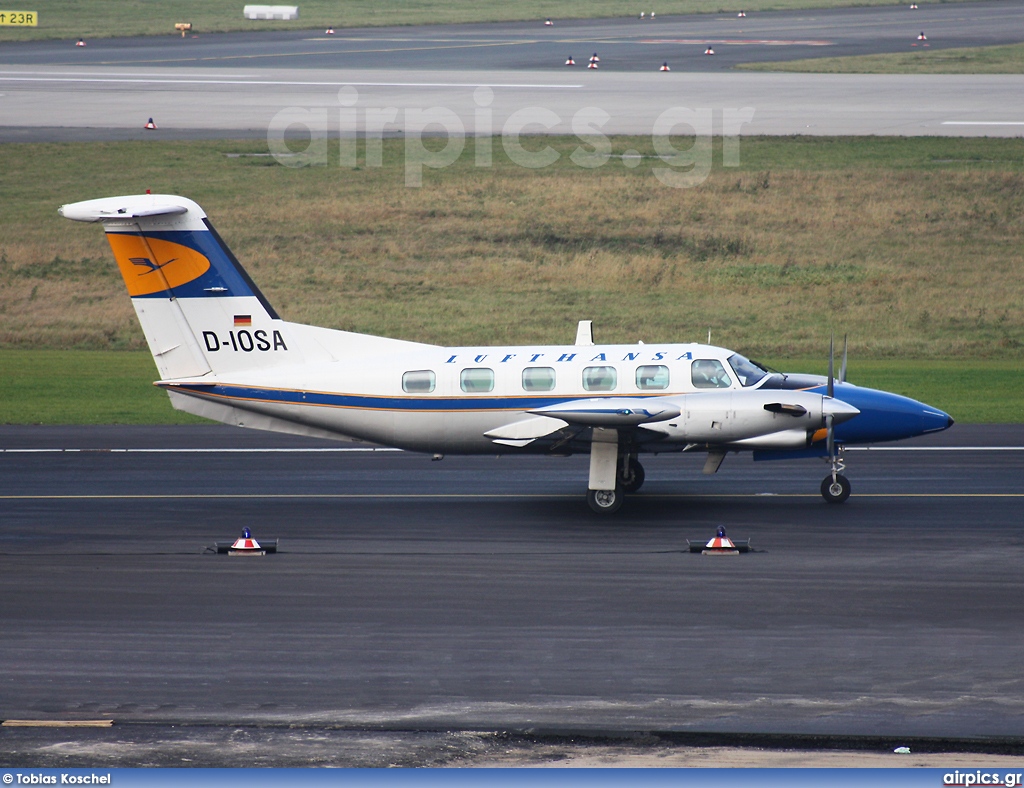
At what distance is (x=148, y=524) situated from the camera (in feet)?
66.2

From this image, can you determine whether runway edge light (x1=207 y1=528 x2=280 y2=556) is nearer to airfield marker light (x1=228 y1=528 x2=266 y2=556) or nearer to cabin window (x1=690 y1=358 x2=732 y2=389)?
airfield marker light (x1=228 y1=528 x2=266 y2=556)

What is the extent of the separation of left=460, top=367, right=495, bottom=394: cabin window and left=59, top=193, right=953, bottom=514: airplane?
0.08ft

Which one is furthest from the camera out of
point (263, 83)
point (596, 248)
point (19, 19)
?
point (19, 19)

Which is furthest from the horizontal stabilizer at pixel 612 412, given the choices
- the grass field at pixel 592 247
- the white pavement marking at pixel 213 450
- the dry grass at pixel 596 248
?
the dry grass at pixel 596 248

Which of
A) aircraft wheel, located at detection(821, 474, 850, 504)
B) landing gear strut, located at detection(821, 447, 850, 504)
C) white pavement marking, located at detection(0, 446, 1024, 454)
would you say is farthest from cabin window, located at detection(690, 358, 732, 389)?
white pavement marking, located at detection(0, 446, 1024, 454)

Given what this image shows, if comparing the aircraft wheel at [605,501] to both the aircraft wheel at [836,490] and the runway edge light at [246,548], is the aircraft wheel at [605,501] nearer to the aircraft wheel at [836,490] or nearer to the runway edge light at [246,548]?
the aircraft wheel at [836,490]

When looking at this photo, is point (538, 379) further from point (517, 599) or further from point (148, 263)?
point (148, 263)

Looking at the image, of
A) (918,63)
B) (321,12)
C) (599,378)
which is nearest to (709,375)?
(599,378)

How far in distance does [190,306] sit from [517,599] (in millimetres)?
8568

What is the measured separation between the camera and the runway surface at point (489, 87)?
5638 cm

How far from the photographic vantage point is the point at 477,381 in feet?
68.2

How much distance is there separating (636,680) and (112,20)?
92.3 metres

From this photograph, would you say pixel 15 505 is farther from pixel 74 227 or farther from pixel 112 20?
pixel 112 20

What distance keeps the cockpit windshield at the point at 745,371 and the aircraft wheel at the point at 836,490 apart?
2.11m
